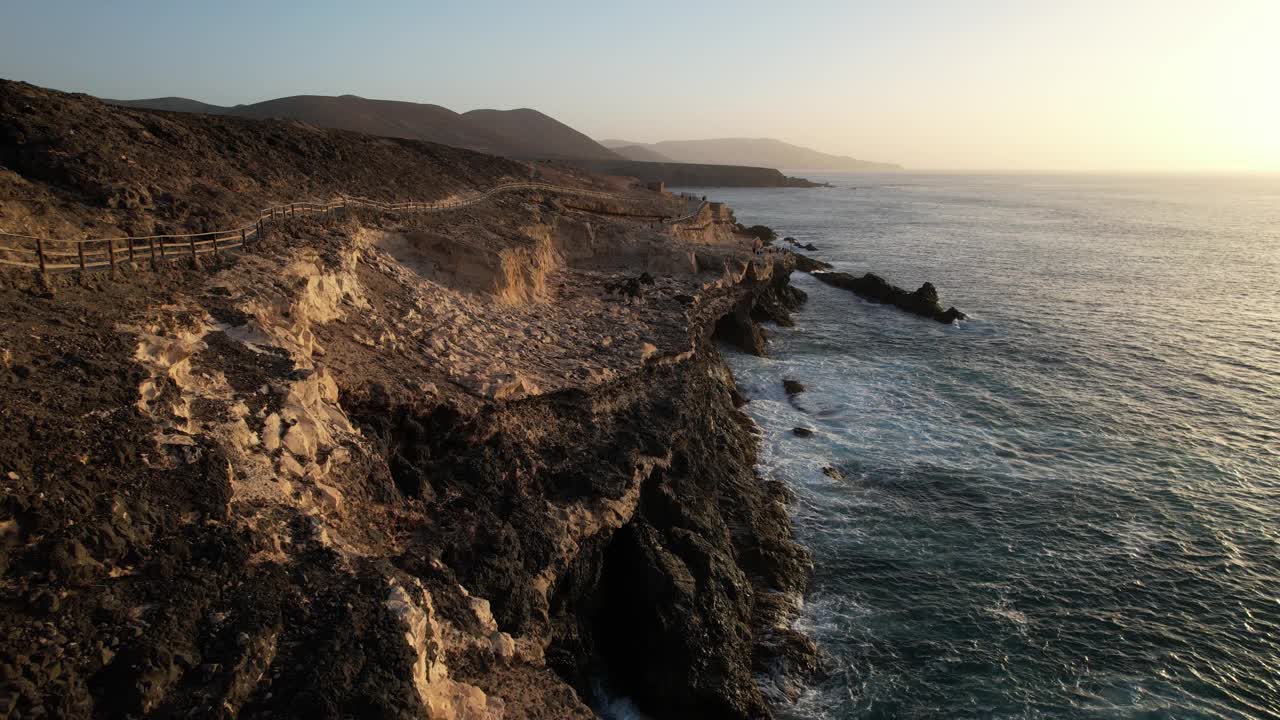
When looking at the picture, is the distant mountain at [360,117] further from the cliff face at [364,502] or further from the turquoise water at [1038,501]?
the cliff face at [364,502]

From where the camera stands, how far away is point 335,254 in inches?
811

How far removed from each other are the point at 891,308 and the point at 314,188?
37.9m

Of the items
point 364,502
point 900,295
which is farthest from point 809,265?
point 364,502

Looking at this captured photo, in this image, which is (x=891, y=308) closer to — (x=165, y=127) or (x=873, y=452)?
(x=873, y=452)

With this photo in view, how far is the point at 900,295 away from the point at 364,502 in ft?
151

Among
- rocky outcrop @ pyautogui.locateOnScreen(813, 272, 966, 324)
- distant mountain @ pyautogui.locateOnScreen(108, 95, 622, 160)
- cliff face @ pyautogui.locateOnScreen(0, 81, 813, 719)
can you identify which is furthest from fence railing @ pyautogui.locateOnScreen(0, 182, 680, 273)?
distant mountain @ pyautogui.locateOnScreen(108, 95, 622, 160)

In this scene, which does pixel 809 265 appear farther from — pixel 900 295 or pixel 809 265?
pixel 900 295

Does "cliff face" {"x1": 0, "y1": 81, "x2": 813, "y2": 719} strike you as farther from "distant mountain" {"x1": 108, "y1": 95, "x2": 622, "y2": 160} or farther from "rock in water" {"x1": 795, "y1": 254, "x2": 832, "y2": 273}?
"distant mountain" {"x1": 108, "y1": 95, "x2": 622, "y2": 160}

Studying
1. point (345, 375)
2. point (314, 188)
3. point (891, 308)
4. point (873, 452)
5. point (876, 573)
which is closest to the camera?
point (345, 375)

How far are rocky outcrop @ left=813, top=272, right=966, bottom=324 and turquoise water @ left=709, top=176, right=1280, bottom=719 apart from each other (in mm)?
1479

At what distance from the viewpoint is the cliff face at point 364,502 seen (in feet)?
27.7

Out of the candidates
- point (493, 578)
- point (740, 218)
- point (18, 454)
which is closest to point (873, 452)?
point (493, 578)

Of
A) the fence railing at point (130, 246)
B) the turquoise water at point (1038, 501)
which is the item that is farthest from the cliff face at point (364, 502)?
the turquoise water at point (1038, 501)

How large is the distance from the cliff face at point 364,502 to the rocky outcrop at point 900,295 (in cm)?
2733
